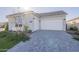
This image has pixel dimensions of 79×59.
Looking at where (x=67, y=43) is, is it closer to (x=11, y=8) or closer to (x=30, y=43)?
(x=30, y=43)

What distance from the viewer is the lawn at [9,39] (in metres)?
5.32

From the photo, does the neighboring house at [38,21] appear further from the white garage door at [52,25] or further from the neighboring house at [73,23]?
the neighboring house at [73,23]

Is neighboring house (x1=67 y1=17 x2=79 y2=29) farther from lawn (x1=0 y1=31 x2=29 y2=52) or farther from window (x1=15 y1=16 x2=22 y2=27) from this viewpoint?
window (x1=15 y1=16 x2=22 y2=27)

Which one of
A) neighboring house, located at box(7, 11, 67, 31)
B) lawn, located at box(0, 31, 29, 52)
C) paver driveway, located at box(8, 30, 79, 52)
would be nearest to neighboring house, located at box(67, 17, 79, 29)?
neighboring house, located at box(7, 11, 67, 31)

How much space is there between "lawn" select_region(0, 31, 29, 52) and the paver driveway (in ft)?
0.36

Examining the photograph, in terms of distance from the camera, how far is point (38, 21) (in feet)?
17.7

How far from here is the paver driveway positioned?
208 inches

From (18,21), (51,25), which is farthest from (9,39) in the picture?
(51,25)

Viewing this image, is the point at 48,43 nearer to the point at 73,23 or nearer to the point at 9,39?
the point at 73,23

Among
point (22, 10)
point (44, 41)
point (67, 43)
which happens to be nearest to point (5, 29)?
→ point (22, 10)

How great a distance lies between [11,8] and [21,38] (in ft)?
2.68

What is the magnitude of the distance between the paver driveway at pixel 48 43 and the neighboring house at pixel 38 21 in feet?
0.52

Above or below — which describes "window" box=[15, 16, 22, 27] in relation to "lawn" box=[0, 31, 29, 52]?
above
